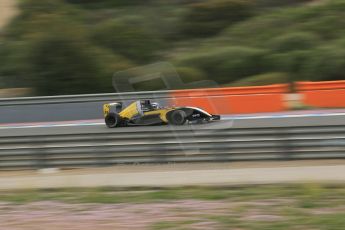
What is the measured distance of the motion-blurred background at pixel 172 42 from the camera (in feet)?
68.7

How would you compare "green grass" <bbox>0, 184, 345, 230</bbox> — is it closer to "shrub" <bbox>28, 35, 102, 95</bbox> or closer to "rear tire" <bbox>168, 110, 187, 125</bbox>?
"rear tire" <bbox>168, 110, 187, 125</bbox>

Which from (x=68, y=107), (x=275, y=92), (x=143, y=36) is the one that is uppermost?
(x=143, y=36)

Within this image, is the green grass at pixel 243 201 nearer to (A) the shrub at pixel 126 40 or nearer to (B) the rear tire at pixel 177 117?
(B) the rear tire at pixel 177 117

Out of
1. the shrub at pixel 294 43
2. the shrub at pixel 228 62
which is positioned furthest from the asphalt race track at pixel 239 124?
the shrub at pixel 294 43

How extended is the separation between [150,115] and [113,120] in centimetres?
75

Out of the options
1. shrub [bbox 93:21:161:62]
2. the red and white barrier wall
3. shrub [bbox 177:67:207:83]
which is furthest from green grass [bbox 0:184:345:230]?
shrub [bbox 93:21:161:62]

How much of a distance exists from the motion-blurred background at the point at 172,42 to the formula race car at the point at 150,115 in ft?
8.02

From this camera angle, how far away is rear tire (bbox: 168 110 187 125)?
32.6ft

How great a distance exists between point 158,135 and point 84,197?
2.31 meters

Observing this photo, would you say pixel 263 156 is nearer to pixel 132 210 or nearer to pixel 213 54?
pixel 132 210

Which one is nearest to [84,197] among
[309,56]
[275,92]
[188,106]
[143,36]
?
[188,106]

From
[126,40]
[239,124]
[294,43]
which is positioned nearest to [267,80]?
[294,43]

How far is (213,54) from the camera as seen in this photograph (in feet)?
79.3

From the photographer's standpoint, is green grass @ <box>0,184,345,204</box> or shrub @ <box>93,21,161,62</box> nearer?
green grass @ <box>0,184,345,204</box>
